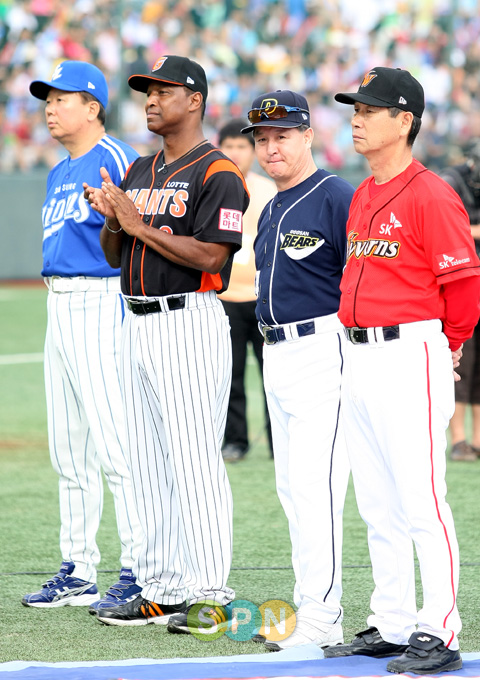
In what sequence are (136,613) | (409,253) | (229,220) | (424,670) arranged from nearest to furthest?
1. (424,670)
2. (409,253)
3. (229,220)
4. (136,613)

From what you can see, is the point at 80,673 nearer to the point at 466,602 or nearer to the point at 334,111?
the point at 466,602

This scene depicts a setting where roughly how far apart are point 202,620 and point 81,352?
1.24 m

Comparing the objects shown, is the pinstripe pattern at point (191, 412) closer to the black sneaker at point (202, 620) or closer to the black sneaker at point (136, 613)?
the black sneaker at point (202, 620)

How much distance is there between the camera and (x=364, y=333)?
3.35 metres

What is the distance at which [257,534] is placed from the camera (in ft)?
17.9

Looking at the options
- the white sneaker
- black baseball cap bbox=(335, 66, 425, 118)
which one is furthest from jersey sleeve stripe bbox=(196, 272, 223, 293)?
the white sneaker

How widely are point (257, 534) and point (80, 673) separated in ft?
7.63

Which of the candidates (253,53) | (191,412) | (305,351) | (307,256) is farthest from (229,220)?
(253,53)

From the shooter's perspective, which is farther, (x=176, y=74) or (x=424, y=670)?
(x=176, y=74)

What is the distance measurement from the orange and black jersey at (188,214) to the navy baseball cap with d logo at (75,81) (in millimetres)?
812

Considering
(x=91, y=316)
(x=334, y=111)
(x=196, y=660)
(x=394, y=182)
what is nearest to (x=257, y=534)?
(x=91, y=316)

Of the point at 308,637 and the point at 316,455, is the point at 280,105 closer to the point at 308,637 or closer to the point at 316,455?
the point at 316,455

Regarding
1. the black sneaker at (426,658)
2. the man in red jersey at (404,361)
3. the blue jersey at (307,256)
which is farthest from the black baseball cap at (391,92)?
the black sneaker at (426,658)

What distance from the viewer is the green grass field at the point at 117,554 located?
3688mm
